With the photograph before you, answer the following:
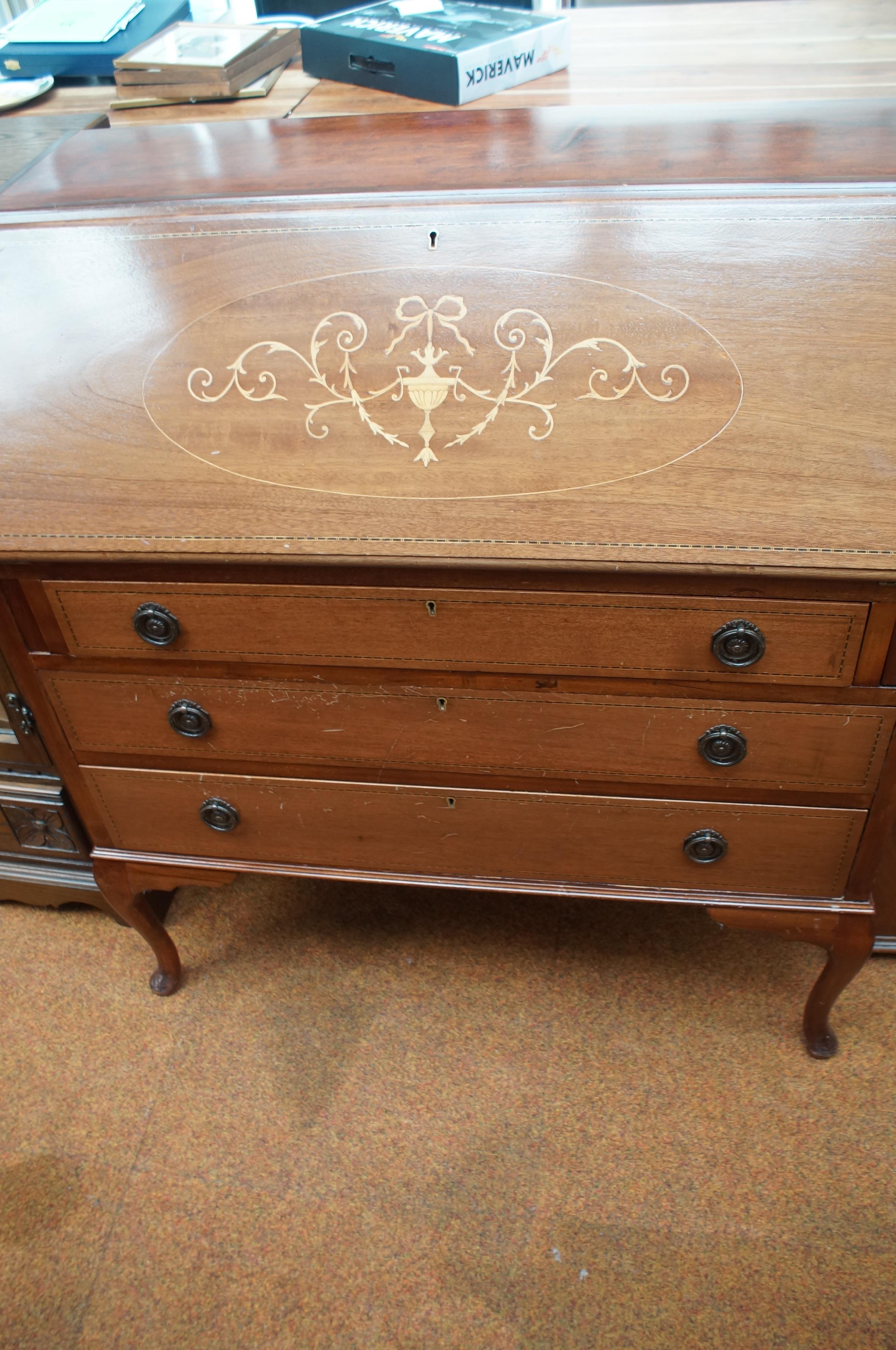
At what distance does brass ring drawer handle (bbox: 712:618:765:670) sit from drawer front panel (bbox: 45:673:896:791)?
0.09 m

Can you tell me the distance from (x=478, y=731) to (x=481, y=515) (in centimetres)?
32

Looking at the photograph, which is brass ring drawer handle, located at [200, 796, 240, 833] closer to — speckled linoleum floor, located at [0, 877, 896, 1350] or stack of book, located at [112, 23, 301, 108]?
speckled linoleum floor, located at [0, 877, 896, 1350]

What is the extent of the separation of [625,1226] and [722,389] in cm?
124

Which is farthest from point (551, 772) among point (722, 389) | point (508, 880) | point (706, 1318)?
point (706, 1318)

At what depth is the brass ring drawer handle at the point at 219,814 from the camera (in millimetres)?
1379

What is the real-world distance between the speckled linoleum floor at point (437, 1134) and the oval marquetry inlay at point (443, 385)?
106 centimetres

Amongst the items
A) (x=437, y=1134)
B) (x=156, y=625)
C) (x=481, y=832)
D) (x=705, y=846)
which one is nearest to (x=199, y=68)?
(x=156, y=625)

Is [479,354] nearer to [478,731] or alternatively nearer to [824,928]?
[478,731]

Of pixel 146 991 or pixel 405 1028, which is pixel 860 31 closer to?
pixel 405 1028

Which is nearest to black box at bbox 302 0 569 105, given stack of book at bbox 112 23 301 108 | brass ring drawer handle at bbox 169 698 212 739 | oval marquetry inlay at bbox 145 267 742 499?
stack of book at bbox 112 23 301 108

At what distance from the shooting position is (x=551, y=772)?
1270 millimetres

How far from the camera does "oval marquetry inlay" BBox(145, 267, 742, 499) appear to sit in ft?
3.56

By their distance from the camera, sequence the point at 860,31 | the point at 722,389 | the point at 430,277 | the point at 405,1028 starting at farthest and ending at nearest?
the point at 860,31, the point at 405,1028, the point at 430,277, the point at 722,389

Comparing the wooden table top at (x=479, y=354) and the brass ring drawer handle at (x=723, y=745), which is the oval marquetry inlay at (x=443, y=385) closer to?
the wooden table top at (x=479, y=354)
